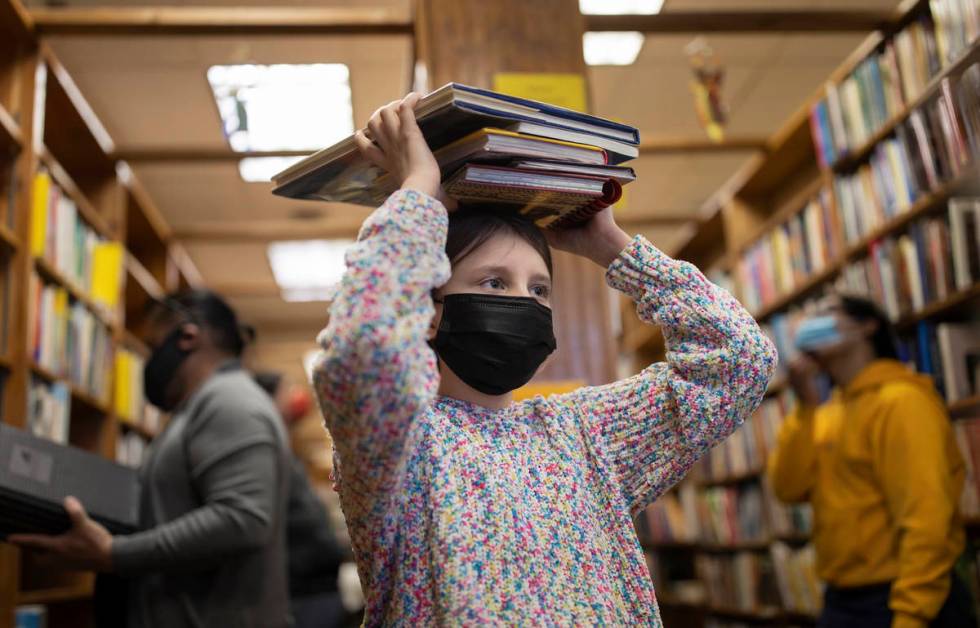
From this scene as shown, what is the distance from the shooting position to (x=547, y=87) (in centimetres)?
232

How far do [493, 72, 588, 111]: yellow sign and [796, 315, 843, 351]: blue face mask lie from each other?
35.0 inches

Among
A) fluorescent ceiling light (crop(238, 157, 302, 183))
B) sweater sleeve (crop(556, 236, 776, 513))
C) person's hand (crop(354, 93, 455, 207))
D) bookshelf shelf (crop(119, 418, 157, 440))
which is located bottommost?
sweater sleeve (crop(556, 236, 776, 513))

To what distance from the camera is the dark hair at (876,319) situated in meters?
2.50

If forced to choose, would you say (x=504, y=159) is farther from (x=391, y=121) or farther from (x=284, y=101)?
(x=284, y=101)

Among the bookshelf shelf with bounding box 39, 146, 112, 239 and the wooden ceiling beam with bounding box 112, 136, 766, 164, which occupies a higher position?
the wooden ceiling beam with bounding box 112, 136, 766, 164

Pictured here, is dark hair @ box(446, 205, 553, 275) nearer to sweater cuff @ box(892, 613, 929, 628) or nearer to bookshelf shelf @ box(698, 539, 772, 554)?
sweater cuff @ box(892, 613, 929, 628)

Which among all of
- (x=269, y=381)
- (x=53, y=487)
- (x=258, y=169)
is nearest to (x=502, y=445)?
(x=53, y=487)

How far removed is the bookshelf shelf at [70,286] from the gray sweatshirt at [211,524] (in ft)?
3.00

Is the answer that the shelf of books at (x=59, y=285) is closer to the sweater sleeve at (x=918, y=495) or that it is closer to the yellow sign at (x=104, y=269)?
the yellow sign at (x=104, y=269)

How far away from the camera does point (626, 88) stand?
4469mm

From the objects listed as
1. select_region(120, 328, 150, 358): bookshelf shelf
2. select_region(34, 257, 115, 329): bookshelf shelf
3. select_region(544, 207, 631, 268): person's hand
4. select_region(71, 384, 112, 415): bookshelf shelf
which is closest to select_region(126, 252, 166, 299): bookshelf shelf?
select_region(120, 328, 150, 358): bookshelf shelf

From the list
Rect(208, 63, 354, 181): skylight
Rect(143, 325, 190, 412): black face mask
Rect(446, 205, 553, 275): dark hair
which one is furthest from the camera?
Rect(208, 63, 354, 181): skylight

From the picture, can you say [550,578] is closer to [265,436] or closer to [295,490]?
[265,436]

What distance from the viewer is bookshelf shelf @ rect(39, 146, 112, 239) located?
9.22 feet
